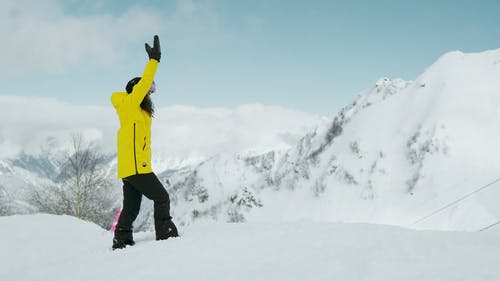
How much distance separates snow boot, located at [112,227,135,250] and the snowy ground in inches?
18.7

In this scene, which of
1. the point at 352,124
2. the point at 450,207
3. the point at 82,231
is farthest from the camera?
the point at 352,124

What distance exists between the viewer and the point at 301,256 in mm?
3475

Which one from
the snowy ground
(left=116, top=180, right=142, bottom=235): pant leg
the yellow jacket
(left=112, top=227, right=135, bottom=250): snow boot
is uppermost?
the yellow jacket

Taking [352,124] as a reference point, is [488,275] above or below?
below

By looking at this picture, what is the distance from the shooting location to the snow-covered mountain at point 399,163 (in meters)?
49.1

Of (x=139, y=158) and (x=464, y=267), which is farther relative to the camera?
(x=139, y=158)

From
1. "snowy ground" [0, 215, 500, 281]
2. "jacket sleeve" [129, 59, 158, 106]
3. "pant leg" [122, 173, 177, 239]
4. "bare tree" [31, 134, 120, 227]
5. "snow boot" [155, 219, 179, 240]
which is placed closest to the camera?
"snowy ground" [0, 215, 500, 281]

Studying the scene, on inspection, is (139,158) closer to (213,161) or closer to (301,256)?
(301,256)

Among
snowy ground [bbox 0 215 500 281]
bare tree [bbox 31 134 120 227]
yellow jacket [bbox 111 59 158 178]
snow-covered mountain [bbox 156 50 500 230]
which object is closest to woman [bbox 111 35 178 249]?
yellow jacket [bbox 111 59 158 178]

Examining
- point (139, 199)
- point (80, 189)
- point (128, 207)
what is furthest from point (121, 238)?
point (80, 189)

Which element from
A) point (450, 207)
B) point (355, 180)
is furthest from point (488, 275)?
point (355, 180)

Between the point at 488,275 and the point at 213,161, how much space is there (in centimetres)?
9263

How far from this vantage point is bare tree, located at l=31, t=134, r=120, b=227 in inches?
900

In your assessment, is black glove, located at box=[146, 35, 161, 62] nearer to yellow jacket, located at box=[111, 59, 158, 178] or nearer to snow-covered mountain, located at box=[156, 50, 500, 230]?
yellow jacket, located at box=[111, 59, 158, 178]
